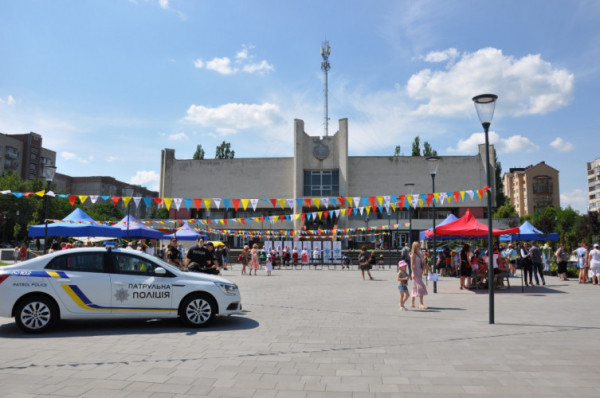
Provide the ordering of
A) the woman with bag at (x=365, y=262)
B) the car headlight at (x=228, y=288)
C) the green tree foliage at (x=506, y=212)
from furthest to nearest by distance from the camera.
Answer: the green tree foliage at (x=506, y=212) → the woman with bag at (x=365, y=262) → the car headlight at (x=228, y=288)

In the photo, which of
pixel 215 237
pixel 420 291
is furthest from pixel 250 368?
pixel 215 237

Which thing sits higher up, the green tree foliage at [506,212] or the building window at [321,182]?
the building window at [321,182]

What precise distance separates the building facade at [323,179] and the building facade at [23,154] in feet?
158

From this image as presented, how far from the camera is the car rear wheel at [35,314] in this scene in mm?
7211

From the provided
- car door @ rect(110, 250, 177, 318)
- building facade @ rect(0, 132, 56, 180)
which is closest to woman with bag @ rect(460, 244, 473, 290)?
car door @ rect(110, 250, 177, 318)

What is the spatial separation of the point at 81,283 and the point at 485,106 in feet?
28.5

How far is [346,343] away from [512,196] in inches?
4929

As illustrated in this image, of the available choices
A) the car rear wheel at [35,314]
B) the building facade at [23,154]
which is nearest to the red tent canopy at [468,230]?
the car rear wheel at [35,314]

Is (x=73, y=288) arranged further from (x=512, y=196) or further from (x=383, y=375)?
(x=512, y=196)

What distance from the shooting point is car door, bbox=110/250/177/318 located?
757 cm

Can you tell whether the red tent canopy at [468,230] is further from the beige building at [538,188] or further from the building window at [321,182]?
the beige building at [538,188]

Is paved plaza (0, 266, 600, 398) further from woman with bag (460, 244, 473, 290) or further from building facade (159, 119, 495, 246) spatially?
building facade (159, 119, 495, 246)

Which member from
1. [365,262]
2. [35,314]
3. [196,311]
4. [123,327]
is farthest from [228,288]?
[365,262]

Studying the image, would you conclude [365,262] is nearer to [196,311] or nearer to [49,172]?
[196,311]
